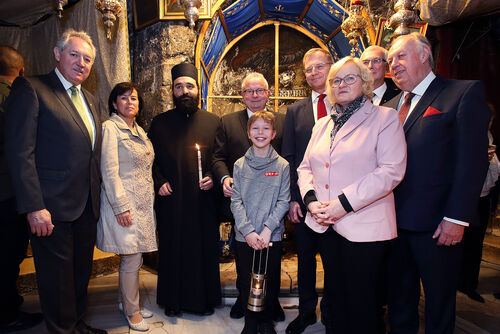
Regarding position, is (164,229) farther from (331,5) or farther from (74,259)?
(331,5)

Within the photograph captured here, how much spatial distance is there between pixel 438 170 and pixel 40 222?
238cm

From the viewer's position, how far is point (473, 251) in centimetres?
341

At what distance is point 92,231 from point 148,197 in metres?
0.46

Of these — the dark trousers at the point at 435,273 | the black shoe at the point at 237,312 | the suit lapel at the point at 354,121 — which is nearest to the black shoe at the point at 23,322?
the black shoe at the point at 237,312

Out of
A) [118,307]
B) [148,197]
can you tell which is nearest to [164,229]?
[148,197]

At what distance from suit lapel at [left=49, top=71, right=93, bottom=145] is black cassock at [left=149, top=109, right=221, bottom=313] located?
0.78 m

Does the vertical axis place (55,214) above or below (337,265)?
above

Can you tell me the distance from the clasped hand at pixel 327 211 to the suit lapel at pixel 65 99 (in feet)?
5.24

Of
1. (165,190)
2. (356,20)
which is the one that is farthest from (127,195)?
(356,20)

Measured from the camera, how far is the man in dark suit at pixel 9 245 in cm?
248

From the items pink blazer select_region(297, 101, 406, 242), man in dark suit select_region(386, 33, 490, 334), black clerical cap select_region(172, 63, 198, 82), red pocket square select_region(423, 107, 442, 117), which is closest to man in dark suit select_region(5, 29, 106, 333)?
black clerical cap select_region(172, 63, 198, 82)

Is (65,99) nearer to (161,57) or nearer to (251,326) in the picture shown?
(161,57)

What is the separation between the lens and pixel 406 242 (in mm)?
2078

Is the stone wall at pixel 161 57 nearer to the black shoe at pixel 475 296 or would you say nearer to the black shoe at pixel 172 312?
the black shoe at pixel 172 312
